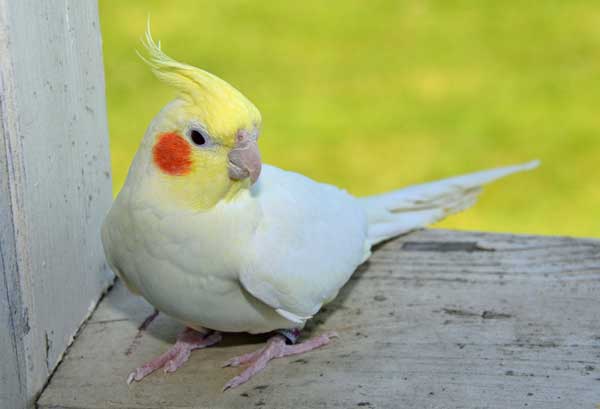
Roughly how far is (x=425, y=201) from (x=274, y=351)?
2.55ft

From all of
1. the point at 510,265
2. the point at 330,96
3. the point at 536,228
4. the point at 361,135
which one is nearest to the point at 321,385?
the point at 510,265

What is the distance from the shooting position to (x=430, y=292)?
239 cm

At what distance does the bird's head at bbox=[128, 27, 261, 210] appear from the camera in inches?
71.2

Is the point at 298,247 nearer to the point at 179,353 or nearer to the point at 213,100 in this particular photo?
the point at 179,353

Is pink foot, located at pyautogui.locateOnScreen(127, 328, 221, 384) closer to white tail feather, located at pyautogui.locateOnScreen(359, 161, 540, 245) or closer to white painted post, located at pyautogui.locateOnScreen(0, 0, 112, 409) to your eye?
white painted post, located at pyautogui.locateOnScreen(0, 0, 112, 409)

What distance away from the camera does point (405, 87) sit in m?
6.09

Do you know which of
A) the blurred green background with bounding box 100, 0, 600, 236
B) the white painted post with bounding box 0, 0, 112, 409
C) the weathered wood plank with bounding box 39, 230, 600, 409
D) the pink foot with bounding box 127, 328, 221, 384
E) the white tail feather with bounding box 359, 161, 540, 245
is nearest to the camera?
the white painted post with bounding box 0, 0, 112, 409

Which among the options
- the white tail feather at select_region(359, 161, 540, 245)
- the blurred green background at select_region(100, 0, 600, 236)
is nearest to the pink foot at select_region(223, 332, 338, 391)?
the white tail feather at select_region(359, 161, 540, 245)

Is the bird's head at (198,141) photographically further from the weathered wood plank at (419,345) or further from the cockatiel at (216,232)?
the weathered wood plank at (419,345)

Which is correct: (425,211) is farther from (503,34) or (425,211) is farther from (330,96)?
(503,34)

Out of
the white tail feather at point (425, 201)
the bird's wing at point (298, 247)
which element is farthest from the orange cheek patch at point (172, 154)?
the white tail feather at point (425, 201)

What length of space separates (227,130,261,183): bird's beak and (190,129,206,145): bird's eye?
0.20ft

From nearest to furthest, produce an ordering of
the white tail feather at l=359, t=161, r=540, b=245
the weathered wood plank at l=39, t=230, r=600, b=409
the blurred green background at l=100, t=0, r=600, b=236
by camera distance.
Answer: the weathered wood plank at l=39, t=230, r=600, b=409, the white tail feather at l=359, t=161, r=540, b=245, the blurred green background at l=100, t=0, r=600, b=236

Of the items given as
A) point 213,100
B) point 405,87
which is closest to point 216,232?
point 213,100
